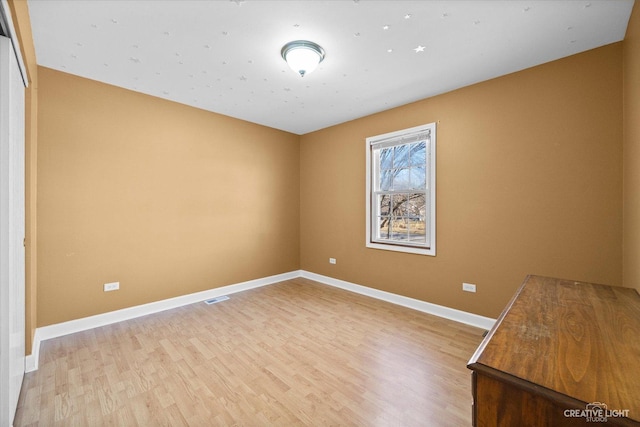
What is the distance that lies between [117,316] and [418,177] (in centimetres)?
410

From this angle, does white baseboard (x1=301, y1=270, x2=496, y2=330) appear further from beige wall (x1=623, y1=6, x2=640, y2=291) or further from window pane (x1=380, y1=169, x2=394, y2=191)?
window pane (x1=380, y1=169, x2=394, y2=191)

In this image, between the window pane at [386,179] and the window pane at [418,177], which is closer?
the window pane at [418,177]

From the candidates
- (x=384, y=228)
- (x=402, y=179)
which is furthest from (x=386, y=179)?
(x=384, y=228)

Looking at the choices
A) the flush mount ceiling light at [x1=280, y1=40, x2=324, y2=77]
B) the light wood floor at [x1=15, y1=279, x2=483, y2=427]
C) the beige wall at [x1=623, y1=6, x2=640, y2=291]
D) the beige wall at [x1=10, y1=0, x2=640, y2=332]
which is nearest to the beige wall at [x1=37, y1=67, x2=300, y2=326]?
the beige wall at [x1=10, y1=0, x2=640, y2=332]

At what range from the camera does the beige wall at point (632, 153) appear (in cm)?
182

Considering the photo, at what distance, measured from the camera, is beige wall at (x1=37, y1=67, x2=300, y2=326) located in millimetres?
2740

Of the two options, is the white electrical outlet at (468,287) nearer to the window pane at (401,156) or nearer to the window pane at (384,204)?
the window pane at (384,204)

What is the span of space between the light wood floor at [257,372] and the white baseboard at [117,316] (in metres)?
0.10

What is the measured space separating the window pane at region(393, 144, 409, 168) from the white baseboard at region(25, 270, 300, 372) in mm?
2941

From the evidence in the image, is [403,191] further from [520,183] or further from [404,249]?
[520,183]

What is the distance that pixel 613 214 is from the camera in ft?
7.52

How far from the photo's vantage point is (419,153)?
357cm

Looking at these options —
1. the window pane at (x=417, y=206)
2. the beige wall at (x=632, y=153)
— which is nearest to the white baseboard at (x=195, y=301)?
the window pane at (x=417, y=206)

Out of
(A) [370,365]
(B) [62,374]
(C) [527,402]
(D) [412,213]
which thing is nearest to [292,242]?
(D) [412,213]
